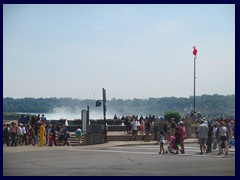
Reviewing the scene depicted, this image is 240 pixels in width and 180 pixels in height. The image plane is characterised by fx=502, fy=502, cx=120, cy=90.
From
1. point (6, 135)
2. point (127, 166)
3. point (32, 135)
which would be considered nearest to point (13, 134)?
point (6, 135)

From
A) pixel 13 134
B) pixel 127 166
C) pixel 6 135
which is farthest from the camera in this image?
pixel 6 135

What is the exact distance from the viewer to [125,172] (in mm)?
16266

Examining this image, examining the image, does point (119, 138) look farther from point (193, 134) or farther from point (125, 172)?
point (125, 172)

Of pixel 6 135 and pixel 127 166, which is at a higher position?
pixel 6 135

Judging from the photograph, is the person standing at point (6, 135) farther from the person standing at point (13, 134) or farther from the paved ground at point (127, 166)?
the paved ground at point (127, 166)

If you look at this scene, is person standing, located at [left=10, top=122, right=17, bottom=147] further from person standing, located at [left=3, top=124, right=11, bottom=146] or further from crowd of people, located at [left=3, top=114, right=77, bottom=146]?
person standing, located at [left=3, top=124, right=11, bottom=146]

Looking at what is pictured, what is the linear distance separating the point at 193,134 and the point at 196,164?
1946 centimetres

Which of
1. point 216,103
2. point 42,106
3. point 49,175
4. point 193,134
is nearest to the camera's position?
point 49,175

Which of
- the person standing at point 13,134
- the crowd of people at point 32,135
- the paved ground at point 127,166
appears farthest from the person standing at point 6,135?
the paved ground at point 127,166

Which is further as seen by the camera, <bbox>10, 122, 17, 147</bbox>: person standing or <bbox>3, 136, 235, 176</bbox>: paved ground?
<bbox>10, 122, 17, 147</bbox>: person standing

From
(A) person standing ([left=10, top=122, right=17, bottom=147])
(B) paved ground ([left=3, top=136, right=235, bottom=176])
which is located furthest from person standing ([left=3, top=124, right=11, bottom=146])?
(B) paved ground ([left=3, top=136, right=235, bottom=176])

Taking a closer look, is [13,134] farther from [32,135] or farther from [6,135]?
[32,135]

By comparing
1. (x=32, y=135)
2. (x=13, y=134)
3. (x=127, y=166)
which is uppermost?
(x=13, y=134)
